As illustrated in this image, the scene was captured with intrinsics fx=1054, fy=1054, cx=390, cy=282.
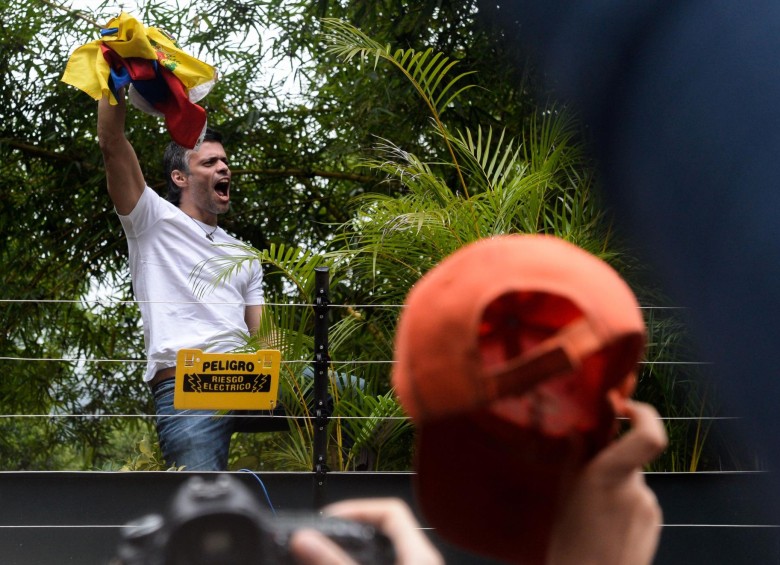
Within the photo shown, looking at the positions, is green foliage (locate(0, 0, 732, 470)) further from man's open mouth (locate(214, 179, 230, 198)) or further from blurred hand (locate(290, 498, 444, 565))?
blurred hand (locate(290, 498, 444, 565))

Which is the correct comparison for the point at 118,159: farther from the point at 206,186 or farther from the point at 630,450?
the point at 630,450

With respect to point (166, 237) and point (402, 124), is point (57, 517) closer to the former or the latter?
point (166, 237)

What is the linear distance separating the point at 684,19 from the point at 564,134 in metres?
2.03

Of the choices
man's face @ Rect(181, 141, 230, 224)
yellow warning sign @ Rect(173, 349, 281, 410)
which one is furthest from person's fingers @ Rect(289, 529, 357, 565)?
man's face @ Rect(181, 141, 230, 224)

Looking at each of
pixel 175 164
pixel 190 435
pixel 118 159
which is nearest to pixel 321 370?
pixel 190 435

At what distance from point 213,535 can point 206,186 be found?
2594mm

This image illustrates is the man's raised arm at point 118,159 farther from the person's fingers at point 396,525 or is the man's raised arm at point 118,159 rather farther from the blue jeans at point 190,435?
the person's fingers at point 396,525

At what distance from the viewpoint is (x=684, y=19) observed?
2.79 feet

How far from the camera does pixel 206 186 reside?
9.43ft

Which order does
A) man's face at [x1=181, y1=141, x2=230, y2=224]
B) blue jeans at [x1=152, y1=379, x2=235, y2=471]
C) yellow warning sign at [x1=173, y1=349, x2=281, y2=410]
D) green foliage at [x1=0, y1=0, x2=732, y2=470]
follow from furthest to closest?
green foliage at [x1=0, y1=0, x2=732, y2=470] → man's face at [x1=181, y1=141, x2=230, y2=224] → blue jeans at [x1=152, y1=379, x2=235, y2=471] → yellow warning sign at [x1=173, y1=349, x2=281, y2=410]

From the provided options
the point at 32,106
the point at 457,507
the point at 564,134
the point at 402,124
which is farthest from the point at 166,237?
the point at 457,507

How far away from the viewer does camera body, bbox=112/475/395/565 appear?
34 centimetres

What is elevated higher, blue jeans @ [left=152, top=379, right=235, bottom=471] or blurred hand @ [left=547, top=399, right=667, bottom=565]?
blurred hand @ [left=547, top=399, right=667, bottom=565]

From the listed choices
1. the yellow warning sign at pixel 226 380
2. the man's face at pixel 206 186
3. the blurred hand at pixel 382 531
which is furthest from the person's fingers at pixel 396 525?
the man's face at pixel 206 186
